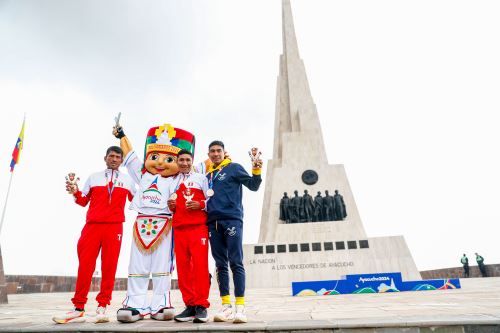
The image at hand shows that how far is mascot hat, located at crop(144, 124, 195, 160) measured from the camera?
13.0 feet

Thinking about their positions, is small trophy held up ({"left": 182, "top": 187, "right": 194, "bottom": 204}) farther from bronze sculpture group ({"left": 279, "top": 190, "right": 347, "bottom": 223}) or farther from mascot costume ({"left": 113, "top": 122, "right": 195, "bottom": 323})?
bronze sculpture group ({"left": 279, "top": 190, "right": 347, "bottom": 223})

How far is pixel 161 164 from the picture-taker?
3867 millimetres

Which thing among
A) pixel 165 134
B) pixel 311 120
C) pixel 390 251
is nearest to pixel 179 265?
pixel 165 134

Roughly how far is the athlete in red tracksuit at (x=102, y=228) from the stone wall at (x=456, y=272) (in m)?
21.2

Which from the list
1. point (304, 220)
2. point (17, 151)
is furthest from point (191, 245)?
point (304, 220)

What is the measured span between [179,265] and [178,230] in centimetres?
36

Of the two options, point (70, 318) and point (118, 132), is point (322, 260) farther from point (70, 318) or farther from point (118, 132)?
point (70, 318)

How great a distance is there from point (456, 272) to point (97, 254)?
22042mm

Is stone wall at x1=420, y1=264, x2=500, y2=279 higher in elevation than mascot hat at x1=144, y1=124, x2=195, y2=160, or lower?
lower

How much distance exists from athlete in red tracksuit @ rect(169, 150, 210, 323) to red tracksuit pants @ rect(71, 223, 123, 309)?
29.7 inches

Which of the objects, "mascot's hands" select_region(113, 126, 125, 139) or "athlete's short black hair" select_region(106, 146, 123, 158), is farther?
"mascot's hands" select_region(113, 126, 125, 139)

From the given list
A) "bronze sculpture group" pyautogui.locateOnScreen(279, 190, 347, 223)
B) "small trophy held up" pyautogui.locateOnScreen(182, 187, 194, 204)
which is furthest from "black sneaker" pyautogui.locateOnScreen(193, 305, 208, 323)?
"bronze sculpture group" pyautogui.locateOnScreen(279, 190, 347, 223)

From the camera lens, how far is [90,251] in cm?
349

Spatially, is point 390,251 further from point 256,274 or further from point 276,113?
point 276,113
